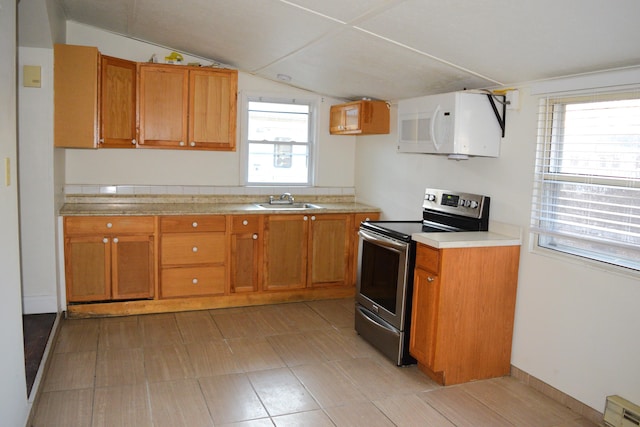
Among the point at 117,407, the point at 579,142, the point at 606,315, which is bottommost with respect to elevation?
the point at 117,407

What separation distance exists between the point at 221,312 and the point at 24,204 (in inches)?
69.6

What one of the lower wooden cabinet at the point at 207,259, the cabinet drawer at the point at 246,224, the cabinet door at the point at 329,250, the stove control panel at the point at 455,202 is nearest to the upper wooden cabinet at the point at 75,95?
the lower wooden cabinet at the point at 207,259

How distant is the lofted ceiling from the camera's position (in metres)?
2.44

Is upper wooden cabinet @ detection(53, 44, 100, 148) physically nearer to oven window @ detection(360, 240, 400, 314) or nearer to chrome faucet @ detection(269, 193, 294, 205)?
chrome faucet @ detection(269, 193, 294, 205)

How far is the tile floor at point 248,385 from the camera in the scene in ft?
9.36

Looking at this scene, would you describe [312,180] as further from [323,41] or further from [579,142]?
[579,142]

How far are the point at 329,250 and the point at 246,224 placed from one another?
848 millimetres

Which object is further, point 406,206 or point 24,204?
point 406,206

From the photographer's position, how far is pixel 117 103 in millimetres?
4375

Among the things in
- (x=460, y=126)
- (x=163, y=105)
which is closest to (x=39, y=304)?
(x=163, y=105)

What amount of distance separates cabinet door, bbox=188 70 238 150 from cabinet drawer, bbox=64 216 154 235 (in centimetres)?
83

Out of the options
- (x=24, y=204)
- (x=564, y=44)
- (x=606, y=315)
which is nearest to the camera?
(x=564, y=44)

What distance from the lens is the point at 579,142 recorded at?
9.96 ft

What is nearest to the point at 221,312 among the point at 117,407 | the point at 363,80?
the point at 117,407
